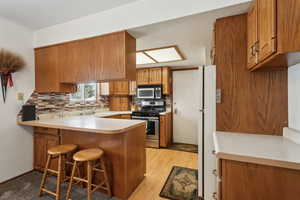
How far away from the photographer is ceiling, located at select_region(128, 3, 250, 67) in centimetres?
146

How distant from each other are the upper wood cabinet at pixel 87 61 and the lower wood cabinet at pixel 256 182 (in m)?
1.45

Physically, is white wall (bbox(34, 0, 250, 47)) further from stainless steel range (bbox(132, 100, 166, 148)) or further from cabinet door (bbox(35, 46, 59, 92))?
stainless steel range (bbox(132, 100, 166, 148))

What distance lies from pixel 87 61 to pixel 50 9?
2.48 ft

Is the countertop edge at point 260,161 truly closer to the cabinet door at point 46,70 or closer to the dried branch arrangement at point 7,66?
the cabinet door at point 46,70

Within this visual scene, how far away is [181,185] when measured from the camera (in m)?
2.05

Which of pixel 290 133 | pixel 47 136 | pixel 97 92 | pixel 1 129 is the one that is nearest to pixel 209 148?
pixel 290 133

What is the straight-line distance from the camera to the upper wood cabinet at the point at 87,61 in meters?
1.83

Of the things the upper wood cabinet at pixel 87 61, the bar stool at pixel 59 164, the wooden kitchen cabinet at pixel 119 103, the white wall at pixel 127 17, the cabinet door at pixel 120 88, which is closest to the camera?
the white wall at pixel 127 17

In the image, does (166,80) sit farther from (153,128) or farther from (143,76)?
(153,128)

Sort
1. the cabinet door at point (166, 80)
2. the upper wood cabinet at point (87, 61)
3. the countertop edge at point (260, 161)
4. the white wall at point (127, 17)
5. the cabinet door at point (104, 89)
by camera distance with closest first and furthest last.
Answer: the countertop edge at point (260, 161) < the white wall at point (127, 17) < the upper wood cabinet at point (87, 61) < the cabinet door at point (166, 80) < the cabinet door at point (104, 89)

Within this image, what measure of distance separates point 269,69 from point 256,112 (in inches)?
16.9

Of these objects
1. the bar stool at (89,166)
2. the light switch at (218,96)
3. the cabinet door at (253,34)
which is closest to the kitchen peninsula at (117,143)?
the bar stool at (89,166)

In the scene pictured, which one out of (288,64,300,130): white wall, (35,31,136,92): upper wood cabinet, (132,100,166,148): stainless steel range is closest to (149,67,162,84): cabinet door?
(132,100,166,148): stainless steel range

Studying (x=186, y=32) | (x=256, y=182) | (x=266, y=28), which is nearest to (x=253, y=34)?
(x=266, y=28)
